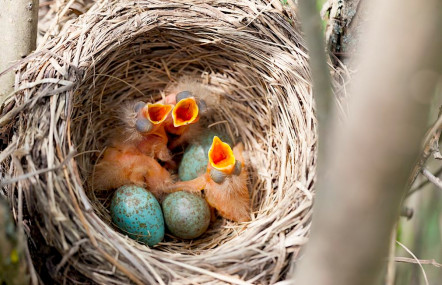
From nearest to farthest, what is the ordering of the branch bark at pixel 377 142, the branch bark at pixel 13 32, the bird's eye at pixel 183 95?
the branch bark at pixel 377 142
the branch bark at pixel 13 32
the bird's eye at pixel 183 95

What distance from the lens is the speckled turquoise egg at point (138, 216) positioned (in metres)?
1.71

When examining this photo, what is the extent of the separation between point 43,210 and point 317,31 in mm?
851

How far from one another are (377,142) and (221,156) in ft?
4.20

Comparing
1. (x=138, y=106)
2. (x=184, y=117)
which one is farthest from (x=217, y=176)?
(x=138, y=106)

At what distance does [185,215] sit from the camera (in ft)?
5.84

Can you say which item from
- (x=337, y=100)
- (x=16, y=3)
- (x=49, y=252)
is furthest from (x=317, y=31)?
(x=16, y=3)

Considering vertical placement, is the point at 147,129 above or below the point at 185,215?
above

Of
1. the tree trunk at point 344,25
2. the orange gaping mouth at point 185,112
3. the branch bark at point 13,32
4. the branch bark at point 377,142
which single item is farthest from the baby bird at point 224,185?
the branch bark at point 377,142

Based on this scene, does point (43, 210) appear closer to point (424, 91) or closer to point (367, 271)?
point (367, 271)

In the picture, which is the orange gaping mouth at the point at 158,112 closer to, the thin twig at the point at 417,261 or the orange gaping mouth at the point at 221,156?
the orange gaping mouth at the point at 221,156

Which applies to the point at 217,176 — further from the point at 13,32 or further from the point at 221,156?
the point at 13,32

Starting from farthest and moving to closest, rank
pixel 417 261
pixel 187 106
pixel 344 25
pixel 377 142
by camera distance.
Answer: pixel 187 106 < pixel 344 25 < pixel 417 261 < pixel 377 142

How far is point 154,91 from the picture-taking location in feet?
6.98

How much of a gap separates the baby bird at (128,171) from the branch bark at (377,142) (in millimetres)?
1232
